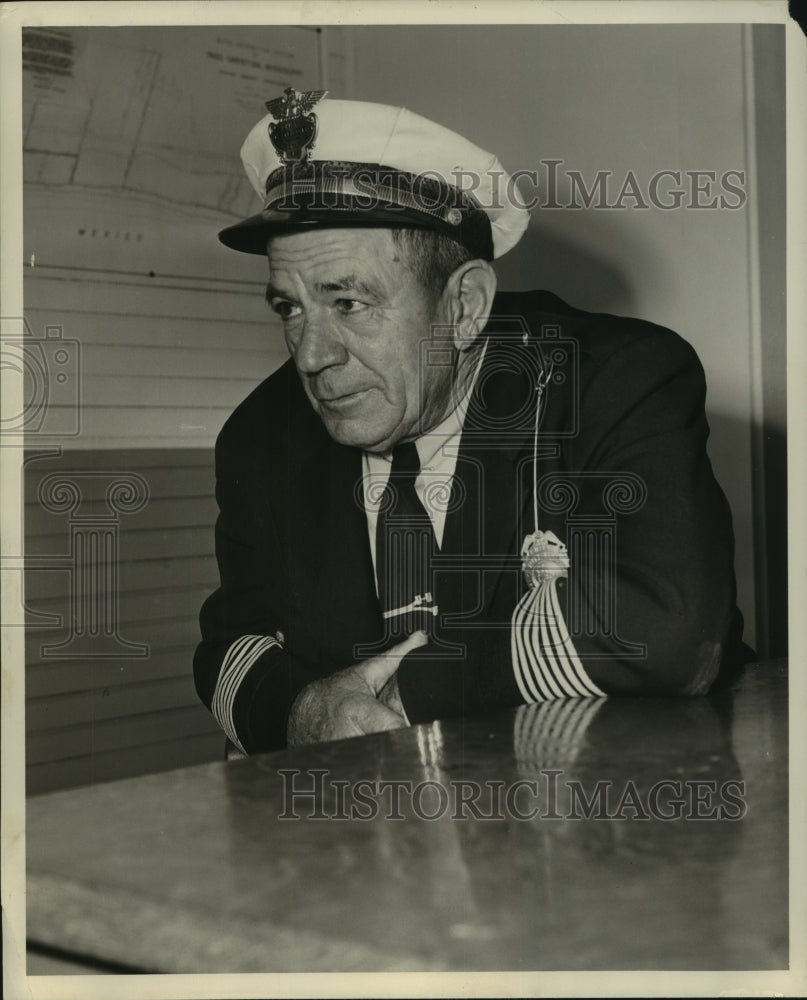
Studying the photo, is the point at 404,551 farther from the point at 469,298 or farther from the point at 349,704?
the point at 469,298

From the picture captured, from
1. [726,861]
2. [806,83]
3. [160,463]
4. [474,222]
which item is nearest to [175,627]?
[160,463]

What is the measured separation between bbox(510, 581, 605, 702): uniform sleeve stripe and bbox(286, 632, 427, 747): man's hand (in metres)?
0.20

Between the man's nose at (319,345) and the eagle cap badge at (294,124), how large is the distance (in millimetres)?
318

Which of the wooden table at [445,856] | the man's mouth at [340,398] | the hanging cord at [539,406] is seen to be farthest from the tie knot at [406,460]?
the wooden table at [445,856]

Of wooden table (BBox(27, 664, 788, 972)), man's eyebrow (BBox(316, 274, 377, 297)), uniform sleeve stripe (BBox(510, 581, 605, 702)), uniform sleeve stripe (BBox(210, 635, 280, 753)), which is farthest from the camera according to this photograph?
uniform sleeve stripe (BBox(210, 635, 280, 753))

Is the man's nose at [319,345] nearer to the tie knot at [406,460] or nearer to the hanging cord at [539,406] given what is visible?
the tie knot at [406,460]

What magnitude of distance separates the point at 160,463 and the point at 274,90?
78cm

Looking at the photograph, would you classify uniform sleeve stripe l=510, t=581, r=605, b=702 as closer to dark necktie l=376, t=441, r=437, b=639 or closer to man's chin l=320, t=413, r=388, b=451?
dark necktie l=376, t=441, r=437, b=639

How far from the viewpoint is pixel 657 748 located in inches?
69.8

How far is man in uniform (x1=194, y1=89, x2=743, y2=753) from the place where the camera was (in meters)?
2.08

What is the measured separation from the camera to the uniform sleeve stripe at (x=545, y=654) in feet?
6.63

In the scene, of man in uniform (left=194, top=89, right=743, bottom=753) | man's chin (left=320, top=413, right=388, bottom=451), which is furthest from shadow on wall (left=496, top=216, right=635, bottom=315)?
man's chin (left=320, top=413, right=388, bottom=451)

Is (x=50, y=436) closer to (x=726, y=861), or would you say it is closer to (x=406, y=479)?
(x=406, y=479)

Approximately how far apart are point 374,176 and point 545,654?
97cm
